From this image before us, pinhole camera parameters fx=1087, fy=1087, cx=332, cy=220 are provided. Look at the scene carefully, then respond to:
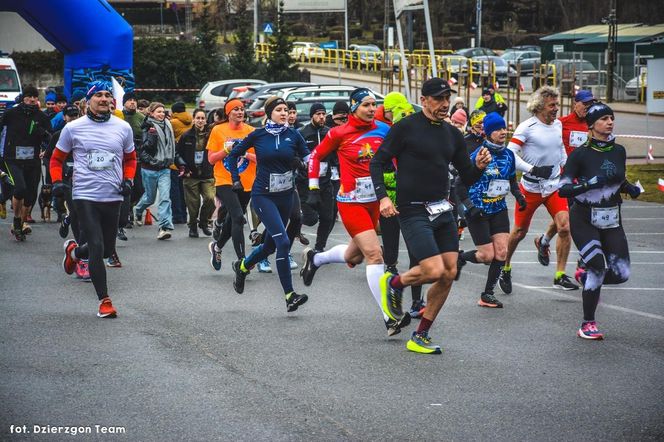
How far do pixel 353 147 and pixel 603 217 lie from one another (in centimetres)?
212

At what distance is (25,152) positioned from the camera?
47.7ft

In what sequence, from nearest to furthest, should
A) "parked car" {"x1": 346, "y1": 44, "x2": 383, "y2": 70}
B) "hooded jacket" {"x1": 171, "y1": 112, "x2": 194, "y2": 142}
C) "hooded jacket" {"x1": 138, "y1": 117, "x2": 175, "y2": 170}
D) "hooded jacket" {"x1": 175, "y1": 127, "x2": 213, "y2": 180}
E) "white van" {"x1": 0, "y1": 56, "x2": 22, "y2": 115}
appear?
"hooded jacket" {"x1": 138, "y1": 117, "x2": 175, "y2": 170} → "hooded jacket" {"x1": 175, "y1": 127, "x2": 213, "y2": 180} → "hooded jacket" {"x1": 171, "y1": 112, "x2": 194, "y2": 142} → "white van" {"x1": 0, "y1": 56, "x2": 22, "y2": 115} → "parked car" {"x1": 346, "y1": 44, "x2": 383, "y2": 70}

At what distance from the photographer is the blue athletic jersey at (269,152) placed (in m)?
9.91

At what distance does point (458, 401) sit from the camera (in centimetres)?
663

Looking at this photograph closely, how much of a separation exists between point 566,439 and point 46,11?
17219mm

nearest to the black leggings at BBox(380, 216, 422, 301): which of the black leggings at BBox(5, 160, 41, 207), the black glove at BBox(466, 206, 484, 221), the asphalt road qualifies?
the asphalt road

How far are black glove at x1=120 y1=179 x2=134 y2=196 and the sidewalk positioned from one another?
30.6 metres

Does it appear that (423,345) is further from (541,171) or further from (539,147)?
(539,147)

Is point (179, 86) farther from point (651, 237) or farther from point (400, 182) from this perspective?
point (400, 182)

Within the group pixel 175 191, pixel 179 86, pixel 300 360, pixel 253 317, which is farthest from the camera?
pixel 179 86

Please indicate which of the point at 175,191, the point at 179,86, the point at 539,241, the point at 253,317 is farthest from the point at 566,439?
the point at 179,86

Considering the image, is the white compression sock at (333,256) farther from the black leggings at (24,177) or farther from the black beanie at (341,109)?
the black leggings at (24,177)

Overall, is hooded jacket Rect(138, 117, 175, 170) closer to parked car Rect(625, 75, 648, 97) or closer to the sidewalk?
the sidewalk

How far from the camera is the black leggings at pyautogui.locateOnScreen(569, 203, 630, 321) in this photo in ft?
27.9
